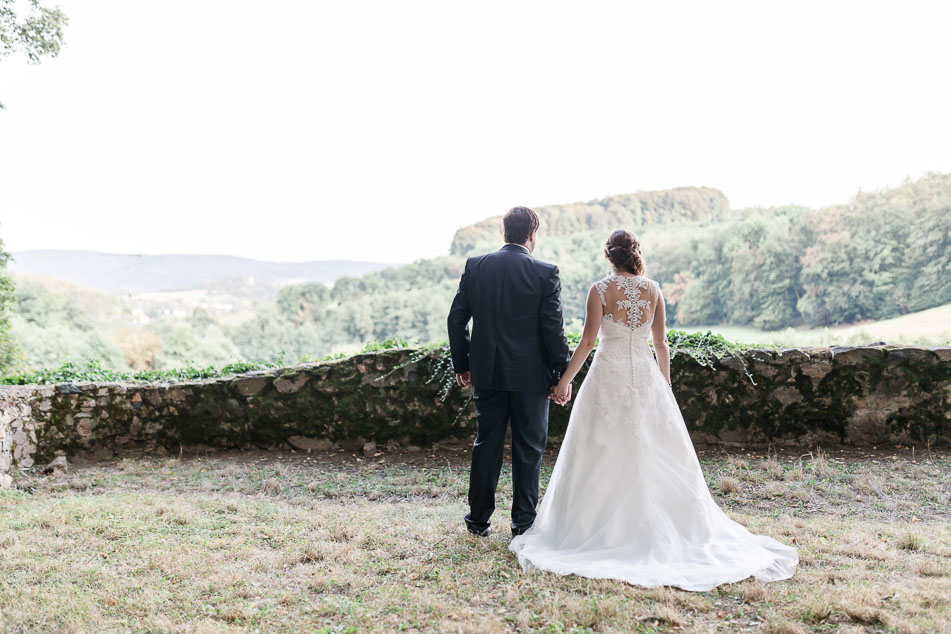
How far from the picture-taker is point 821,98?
18.5 m

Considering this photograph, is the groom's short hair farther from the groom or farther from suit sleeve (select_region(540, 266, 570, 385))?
suit sleeve (select_region(540, 266, 570, 385))

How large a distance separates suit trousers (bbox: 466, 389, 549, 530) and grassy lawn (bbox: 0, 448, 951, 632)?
18 centimetres

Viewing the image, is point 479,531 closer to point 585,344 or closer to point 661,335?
point 585,344

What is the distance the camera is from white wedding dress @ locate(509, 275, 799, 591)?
8.89 feet

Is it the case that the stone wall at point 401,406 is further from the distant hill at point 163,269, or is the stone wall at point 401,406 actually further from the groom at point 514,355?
the distant hill at point 163,269

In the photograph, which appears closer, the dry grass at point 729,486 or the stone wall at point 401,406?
the dry grass at point 729,486

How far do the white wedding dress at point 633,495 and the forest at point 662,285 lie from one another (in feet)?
15.1

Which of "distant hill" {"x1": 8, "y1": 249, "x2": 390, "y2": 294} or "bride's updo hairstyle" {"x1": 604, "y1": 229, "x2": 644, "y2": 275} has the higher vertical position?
"distant hill" {"x1": 8, "y1": 249, "x2": 390, "y2": 294}

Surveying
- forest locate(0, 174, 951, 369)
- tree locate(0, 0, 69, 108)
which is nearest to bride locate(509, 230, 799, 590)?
forest locate(0, 174, 951, 369)

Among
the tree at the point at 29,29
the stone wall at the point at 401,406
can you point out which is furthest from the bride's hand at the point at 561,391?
the tree at the point at 29,29

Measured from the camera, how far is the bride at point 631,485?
2723mm

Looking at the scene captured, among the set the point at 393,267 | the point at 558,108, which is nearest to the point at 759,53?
the point at 558,108

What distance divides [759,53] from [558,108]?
9244 millimetres

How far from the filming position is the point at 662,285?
21.6 meters
